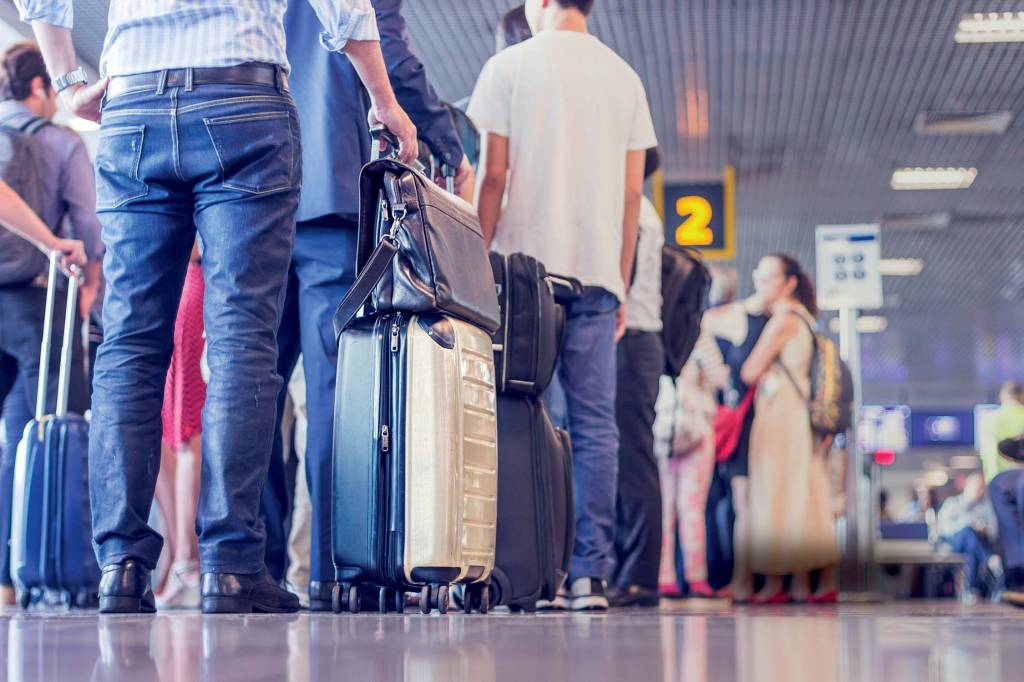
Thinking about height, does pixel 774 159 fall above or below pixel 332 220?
above

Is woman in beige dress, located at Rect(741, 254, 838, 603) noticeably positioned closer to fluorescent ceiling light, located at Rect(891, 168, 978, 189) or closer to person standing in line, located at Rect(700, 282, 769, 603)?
person standing in line, located at Rect(700, 282, 769, 603)

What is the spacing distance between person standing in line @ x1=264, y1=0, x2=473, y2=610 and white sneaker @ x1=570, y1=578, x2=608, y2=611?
32.3 inches

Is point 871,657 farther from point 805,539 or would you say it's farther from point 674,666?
point 805,539

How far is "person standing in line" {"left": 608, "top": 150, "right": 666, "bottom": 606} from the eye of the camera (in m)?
4.46

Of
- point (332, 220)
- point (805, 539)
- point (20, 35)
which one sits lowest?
point (805, 539)

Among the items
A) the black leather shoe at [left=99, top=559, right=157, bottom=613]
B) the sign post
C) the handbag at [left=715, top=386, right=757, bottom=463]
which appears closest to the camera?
the black leather shoe at [left=99, top=559, right=157, bottom=613]

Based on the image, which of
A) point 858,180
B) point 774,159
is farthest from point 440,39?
point 858,180

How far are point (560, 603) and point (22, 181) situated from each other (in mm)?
1933

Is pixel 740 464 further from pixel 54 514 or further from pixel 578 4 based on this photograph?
pixel 54 514

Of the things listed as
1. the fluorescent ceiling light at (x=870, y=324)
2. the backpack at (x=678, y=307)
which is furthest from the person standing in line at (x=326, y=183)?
the fluorescent ceiling light at (x=870, y=324)

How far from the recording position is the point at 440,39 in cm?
968

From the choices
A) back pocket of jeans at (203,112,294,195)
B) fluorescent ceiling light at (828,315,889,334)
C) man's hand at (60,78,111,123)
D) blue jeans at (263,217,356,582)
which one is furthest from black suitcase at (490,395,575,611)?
fluorescent ceiling light at (828,315,889,334)

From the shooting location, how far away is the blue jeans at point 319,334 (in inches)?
112

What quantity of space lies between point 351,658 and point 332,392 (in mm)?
1751
